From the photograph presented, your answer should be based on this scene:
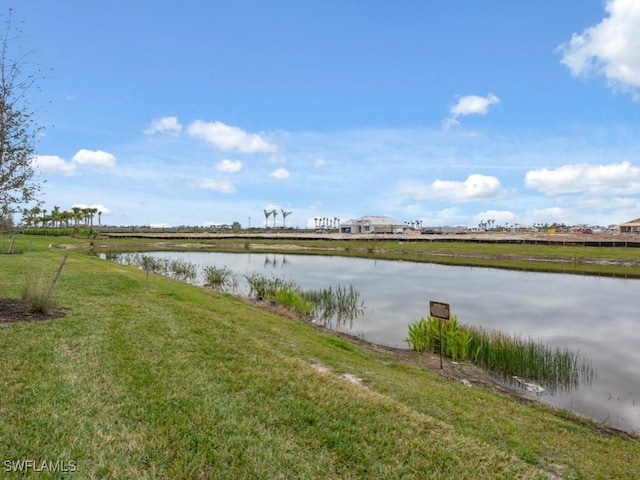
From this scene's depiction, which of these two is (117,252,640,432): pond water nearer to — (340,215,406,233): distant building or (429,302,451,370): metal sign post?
(429,302,451,370): metal sign post

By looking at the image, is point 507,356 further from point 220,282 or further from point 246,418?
point 220,282

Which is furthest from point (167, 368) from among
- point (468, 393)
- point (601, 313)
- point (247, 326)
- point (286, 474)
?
point (601, 313)

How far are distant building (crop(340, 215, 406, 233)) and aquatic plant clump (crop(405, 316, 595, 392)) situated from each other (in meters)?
113

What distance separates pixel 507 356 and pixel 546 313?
975cm

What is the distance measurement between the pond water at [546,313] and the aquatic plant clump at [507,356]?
0.44 meters

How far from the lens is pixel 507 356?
38.5 ft

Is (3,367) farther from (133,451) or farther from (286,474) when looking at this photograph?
(286,474)

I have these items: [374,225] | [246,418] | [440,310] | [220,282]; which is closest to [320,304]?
[220,282]

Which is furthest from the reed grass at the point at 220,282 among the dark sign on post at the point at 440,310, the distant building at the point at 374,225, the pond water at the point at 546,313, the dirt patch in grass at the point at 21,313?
the distant building at the point at 374,225

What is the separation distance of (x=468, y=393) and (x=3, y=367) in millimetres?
7672

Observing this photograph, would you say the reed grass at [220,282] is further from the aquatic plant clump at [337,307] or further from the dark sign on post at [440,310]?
the dark sign on post at [440,310]

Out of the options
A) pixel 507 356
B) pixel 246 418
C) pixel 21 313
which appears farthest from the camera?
pixel 507 356

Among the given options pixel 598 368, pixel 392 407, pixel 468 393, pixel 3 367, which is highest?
pixel 3 367

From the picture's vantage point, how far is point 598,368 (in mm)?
11641
